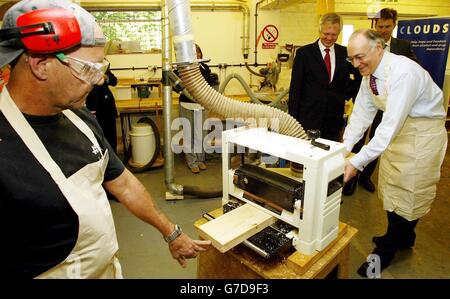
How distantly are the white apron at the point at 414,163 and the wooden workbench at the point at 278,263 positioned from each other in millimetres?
799

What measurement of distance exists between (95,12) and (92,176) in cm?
422

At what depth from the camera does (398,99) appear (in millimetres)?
1575

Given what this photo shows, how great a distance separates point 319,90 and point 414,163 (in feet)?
3.40

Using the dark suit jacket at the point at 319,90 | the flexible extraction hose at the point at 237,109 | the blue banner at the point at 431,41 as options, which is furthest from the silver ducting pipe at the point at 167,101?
the blue banner at the point at 431,41

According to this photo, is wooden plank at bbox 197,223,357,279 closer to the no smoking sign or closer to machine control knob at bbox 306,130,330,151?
machine control knob at bbox 306,130,330,151

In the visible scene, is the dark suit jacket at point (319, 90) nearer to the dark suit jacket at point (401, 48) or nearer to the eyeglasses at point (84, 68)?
the dark suit jacket at point (401, 48)

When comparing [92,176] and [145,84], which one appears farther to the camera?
[145,84]

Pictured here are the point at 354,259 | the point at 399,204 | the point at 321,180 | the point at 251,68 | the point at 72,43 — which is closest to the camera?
the point at 72,43

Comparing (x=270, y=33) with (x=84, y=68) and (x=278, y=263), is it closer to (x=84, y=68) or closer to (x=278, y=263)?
(x=278, y=263)

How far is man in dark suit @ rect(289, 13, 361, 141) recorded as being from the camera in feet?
8.38

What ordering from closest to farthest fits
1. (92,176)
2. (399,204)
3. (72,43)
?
(72,43)
(92,176)
(399,204)

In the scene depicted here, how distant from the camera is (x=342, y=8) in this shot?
539cm

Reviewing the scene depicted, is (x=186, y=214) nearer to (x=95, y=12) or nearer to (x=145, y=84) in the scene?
(x=145, y=84)
